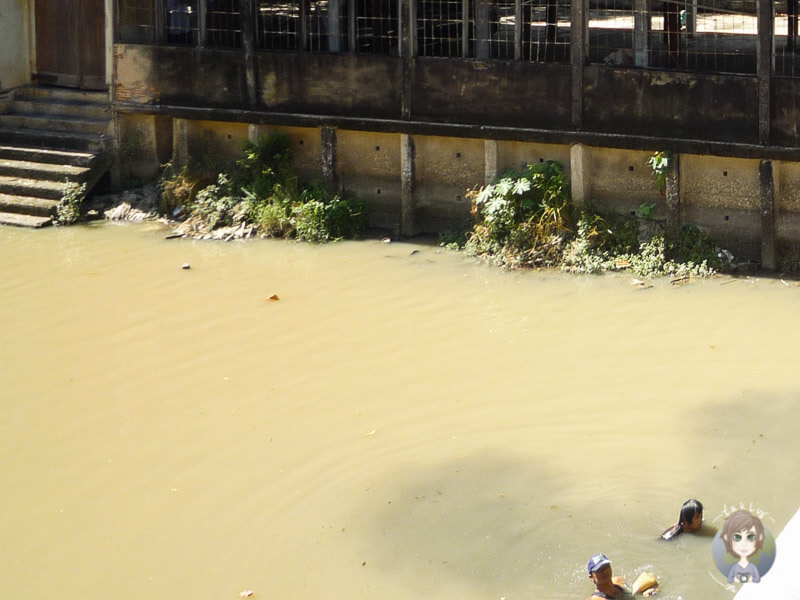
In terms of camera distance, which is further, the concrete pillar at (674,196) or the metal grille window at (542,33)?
the metal grille window at (542,33)

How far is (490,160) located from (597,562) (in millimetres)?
7731

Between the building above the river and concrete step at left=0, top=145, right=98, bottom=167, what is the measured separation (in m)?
0.46

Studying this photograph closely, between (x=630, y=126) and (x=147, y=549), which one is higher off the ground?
(x=630, y=126)

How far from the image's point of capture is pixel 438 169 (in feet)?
48.5

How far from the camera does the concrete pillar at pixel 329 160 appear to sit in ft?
49.9

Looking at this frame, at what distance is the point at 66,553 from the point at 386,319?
15.4ft

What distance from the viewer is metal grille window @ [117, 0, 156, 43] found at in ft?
53.2

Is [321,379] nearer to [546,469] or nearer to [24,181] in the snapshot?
[546,469]

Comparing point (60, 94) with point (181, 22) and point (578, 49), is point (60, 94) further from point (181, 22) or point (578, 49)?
point (578, 49)

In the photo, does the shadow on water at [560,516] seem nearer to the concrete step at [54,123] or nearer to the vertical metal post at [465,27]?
the vertical metal post at [465,27]

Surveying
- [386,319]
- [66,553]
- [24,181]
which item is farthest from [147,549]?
[24,181]

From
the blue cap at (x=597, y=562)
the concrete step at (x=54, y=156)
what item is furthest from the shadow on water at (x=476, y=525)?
the concrete step at (x=54, y=156)

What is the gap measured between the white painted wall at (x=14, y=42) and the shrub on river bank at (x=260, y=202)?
300 centimetres

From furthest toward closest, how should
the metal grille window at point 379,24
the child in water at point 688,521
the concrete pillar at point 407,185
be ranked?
the metal grille window at point 379,24 < the concrete pillar at point 407,185 < the child in water at point 688,521
